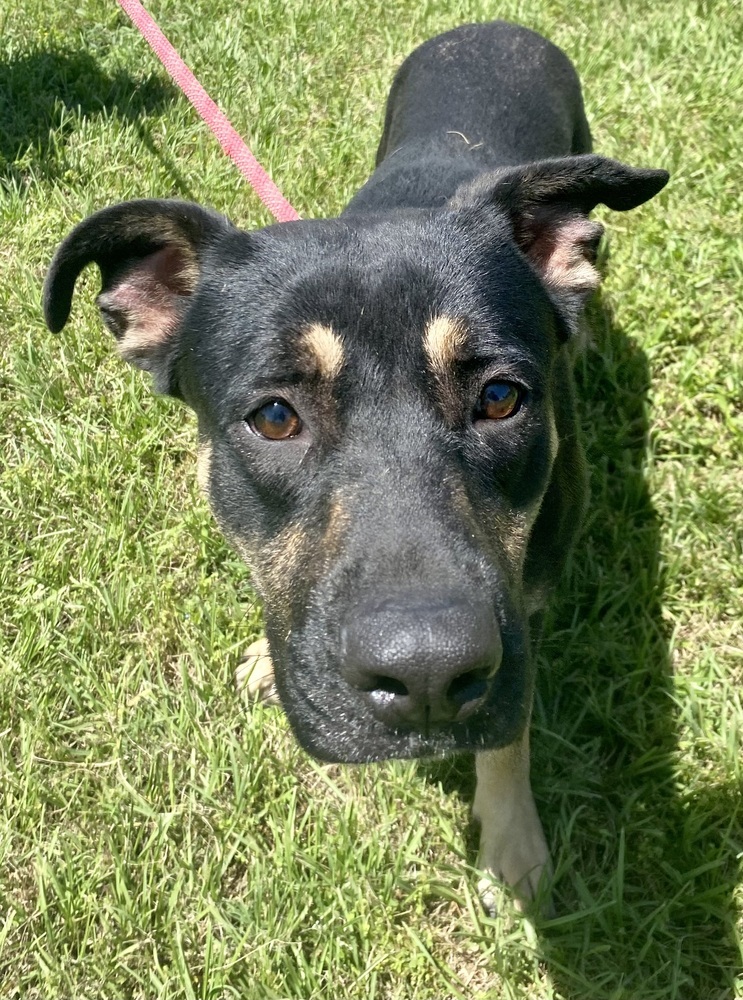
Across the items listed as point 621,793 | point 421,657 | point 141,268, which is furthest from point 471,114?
point 421,657

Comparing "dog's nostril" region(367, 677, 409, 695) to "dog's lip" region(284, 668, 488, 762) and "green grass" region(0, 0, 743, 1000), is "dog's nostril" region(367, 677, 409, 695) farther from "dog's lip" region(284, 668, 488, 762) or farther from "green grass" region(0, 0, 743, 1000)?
"green grass" region(0, 0, 743, 1000)

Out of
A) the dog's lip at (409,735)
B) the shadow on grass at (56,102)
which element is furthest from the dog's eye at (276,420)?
the shadow on grass at (56,102)

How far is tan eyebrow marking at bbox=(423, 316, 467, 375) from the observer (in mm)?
2342

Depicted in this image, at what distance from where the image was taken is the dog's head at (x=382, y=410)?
199 cm

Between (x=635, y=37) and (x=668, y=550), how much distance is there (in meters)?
4.67

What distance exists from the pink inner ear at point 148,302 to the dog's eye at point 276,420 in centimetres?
75

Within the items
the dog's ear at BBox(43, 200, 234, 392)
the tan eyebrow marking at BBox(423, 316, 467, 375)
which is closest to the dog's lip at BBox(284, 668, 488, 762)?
the tan eyebrow marking at BBox(423, 316, 467, 375)

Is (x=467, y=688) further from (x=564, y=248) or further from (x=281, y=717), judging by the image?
(x=564, y=248)

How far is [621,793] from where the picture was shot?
3.43 metres

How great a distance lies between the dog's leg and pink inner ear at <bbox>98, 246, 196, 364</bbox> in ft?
6.34

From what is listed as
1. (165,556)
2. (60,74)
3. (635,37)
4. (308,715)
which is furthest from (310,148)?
(308,715)

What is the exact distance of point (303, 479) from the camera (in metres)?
2.41

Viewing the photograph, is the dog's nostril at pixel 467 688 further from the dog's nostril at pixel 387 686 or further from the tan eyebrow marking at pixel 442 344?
the tan eyebrow marking at pixel 442 344

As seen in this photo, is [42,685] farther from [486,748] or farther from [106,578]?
[486,748]
